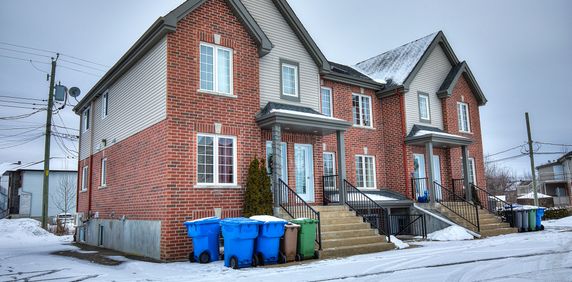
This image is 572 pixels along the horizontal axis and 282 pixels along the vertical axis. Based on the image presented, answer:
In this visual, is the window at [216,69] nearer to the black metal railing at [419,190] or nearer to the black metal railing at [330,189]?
the black metal railing at [330,189]

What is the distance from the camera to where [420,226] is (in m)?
18.1

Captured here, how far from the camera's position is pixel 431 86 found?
2194cm

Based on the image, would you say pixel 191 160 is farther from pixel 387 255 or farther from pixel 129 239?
pixel 387 255

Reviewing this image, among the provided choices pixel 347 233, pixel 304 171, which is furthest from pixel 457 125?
pixel 347 233

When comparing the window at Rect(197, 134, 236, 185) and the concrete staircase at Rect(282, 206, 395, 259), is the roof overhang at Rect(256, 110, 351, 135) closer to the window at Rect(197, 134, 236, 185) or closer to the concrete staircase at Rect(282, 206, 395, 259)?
the window at Rect(197, 134, 236, 185)

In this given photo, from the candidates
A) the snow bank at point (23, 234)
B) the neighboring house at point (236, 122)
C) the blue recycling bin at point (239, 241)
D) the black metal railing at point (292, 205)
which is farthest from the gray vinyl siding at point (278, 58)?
the snow bank at point (23, 234)

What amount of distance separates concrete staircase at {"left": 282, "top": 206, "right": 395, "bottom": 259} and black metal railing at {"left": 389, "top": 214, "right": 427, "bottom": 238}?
3939 millimetres

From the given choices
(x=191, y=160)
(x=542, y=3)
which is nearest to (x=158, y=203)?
(x=191, y=160)

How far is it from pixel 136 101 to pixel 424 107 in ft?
44.4

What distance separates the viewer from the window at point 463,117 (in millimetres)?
23175

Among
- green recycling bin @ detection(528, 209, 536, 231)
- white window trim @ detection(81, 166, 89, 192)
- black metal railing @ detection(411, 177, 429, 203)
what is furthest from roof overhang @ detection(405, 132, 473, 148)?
white window trim @ detection(81, 166, 89, 192)

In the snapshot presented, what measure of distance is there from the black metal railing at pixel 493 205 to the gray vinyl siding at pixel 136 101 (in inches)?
560

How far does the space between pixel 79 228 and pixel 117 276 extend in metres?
12.6

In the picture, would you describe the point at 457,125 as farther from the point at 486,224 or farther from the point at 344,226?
the point at 344,226
